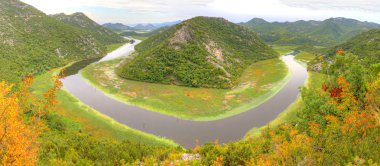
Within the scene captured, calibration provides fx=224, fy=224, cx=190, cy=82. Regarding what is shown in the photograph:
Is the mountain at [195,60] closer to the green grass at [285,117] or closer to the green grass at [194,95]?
the green grass at [194,95]

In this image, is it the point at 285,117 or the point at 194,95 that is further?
the point at 194,95

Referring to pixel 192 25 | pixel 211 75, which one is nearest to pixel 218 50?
pixel 192 25

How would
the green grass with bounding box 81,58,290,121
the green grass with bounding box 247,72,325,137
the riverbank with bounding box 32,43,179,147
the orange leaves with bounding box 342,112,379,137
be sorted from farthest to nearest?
the green grass with bounding box 81,58,290,121
the green grass with bounding box 247,72,325,137
the riverbank with bounding box 32,43,179,147
the orange leaves with bounding box 342,112,379,137

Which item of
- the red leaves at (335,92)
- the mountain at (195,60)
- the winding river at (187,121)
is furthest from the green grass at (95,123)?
the mountain at (195,60)

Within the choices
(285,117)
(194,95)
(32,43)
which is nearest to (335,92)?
(285,117)

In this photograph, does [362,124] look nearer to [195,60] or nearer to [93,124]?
[93,124]

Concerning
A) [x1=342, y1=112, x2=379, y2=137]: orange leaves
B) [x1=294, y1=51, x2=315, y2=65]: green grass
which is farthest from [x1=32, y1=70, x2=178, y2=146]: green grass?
[x1=294, y1=51, x2=315, y2=65]: green grass

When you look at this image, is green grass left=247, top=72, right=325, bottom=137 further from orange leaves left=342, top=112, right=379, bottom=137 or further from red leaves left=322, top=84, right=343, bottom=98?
orange leaves left=342, top=112, right=379, bottom=137
